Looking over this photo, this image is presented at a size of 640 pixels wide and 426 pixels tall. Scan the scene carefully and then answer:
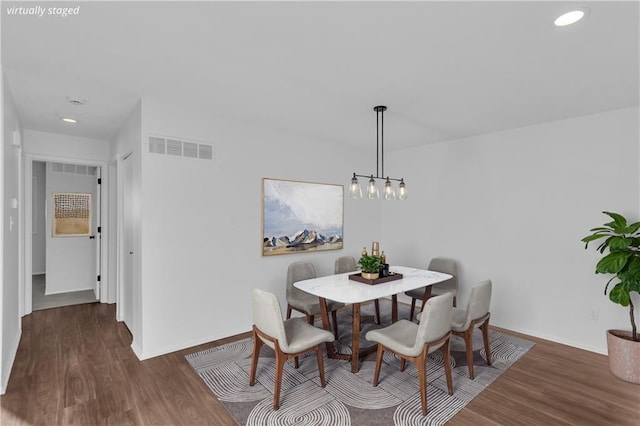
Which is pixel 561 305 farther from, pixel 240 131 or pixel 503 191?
pixel 240 131

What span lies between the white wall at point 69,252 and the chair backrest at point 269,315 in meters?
4.20

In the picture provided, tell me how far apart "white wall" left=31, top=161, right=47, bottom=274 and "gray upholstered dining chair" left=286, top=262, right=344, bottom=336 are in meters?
6.03

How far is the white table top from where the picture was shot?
2.71 m

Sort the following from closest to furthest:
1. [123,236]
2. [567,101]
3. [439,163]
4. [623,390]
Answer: [623,390], [567,101], [123,236], [439,163]

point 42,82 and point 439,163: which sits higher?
point 42,82

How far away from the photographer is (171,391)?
250 cm

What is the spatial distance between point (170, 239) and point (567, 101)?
4.00 metres

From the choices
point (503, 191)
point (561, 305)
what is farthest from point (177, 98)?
point (561, 305)

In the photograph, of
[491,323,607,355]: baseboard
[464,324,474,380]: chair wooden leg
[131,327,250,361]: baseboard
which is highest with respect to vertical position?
[464,324,474,380]: chair wooden leg

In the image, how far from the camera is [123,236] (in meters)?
3.83

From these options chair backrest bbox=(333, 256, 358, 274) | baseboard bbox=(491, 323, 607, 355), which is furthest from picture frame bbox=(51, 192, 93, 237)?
baseboard bbox=(491, 323, 607, 355)

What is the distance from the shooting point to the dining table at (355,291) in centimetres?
274

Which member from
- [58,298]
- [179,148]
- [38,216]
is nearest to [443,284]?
[179,148]

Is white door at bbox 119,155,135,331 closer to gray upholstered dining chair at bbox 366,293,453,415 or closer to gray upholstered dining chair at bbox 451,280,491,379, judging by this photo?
gray upholstered dining chair at bbox 366,293,453,415
